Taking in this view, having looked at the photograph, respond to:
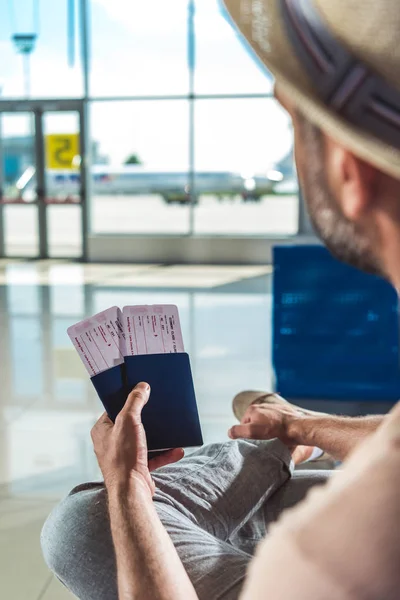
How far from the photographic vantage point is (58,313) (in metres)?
6.77

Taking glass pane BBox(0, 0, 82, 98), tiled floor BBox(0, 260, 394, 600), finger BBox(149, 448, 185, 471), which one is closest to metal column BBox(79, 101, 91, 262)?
glass pane BBox(0, 0, 82, 98)

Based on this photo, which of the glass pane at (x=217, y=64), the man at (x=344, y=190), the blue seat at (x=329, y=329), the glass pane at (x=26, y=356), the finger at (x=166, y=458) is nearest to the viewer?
the man at (x=344, y=190)

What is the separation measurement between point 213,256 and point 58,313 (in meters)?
4.56

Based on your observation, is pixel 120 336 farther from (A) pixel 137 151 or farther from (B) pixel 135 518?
(A) pixel 137 151

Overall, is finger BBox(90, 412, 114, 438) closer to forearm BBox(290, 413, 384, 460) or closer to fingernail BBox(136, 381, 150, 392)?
fingernail BBox(136, 381, 150, 392)

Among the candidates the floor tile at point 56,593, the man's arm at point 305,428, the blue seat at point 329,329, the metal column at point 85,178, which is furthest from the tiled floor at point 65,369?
the metal column at point 85,178

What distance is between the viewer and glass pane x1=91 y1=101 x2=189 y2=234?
11133 millimetres

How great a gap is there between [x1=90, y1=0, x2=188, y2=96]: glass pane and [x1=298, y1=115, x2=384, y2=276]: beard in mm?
10705

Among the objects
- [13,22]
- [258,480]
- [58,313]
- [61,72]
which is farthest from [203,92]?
[258,480]

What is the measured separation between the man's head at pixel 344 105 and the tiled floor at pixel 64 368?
1891 millimetres

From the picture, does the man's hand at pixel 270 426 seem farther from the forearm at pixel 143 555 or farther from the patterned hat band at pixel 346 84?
the patterned hat band at pixel 346 84

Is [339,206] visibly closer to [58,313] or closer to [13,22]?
[58,313]

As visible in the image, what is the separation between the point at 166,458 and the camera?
5.08 feet

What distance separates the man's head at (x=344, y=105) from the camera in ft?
1.75
